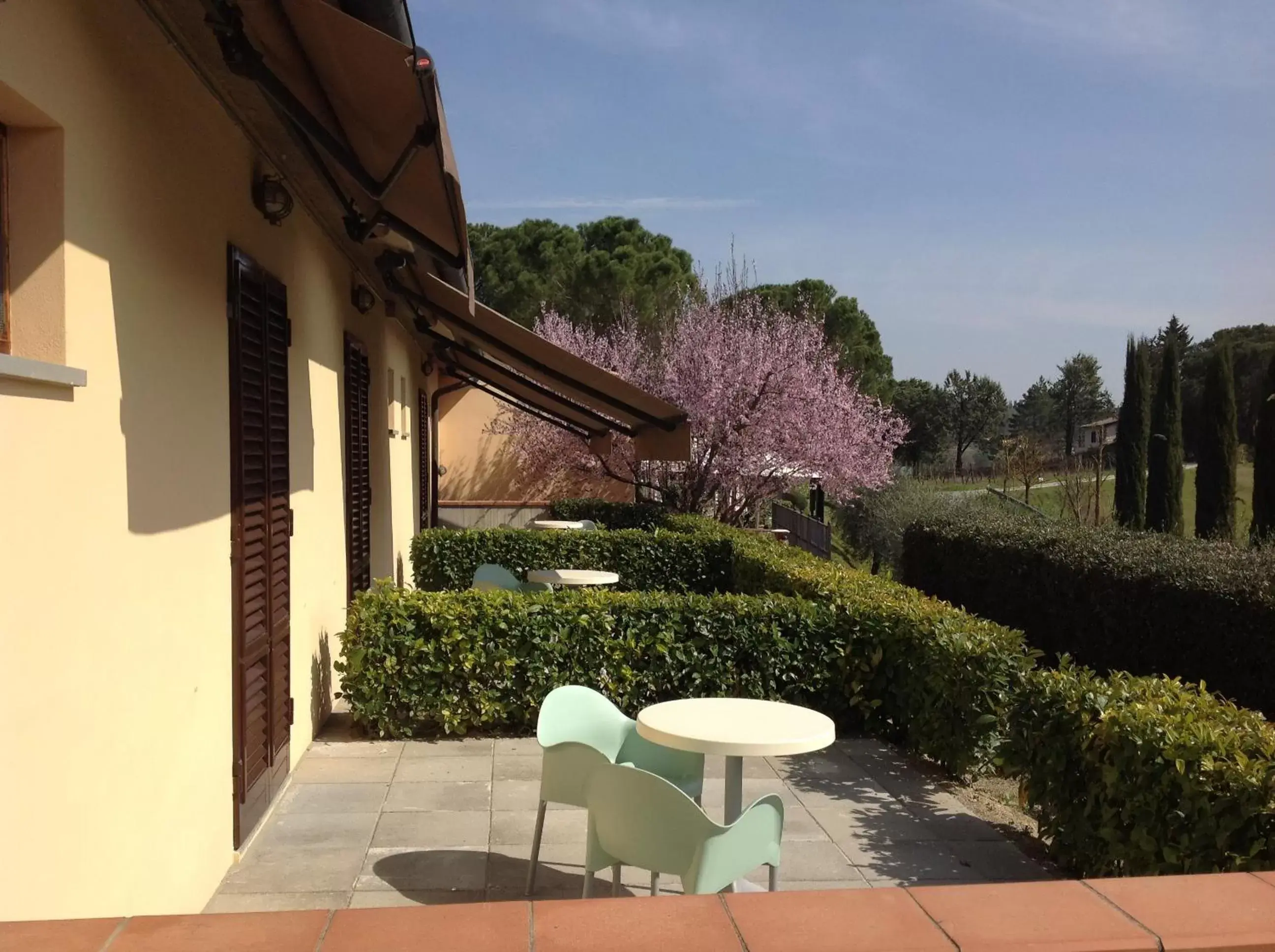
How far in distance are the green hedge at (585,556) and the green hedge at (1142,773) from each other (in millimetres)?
7097

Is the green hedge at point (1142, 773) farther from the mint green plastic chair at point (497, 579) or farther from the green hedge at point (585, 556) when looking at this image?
the green hedge at point (585, 556)

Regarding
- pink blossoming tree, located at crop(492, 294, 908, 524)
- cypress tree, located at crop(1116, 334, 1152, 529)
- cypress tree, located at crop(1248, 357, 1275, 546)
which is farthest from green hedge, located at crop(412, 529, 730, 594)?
cypress tree, located at crop(1116, 334, 1152, 529)

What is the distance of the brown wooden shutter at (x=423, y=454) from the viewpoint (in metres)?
14.6

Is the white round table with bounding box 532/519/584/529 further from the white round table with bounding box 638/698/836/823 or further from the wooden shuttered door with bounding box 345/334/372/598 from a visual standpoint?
the white round table with bounding box 638/698/836/823

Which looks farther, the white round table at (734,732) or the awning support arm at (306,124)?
the white round table at (734,732)

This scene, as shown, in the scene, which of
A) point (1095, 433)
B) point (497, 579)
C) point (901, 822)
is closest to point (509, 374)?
point (497, 579)

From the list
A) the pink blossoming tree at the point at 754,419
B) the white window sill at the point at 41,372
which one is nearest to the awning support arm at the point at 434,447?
the pink blossoming tree at the point at 754,419

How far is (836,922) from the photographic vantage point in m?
1.86

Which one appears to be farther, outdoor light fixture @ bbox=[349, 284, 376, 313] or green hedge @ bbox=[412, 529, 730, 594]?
green hedge @ bbox=[412, 529, 730, 594]

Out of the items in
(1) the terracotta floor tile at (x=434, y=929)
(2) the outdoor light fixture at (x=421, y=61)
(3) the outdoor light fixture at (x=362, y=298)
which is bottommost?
(1) the terracotta floor tile at (x=434, y=929)

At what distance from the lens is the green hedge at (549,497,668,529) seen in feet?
53.2

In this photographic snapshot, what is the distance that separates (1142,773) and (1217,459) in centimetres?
2525

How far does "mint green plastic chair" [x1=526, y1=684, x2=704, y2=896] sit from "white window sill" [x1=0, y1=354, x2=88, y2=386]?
7.16ft

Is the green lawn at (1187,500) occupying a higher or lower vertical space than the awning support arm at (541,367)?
lower
